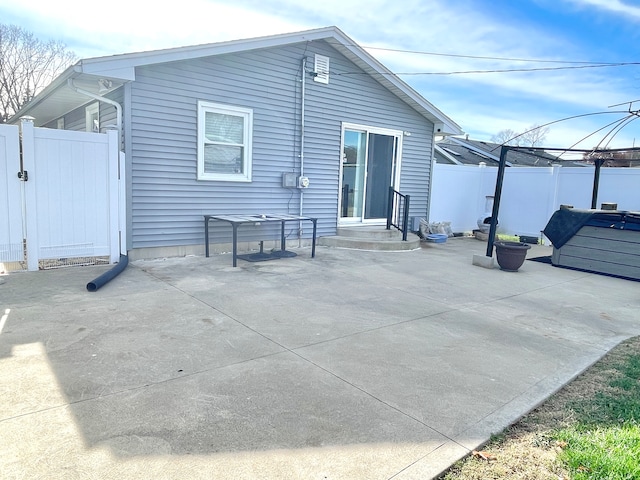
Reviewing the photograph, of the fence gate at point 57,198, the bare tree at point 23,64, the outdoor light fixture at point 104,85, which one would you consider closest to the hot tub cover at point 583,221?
the fence gate at point 57,198

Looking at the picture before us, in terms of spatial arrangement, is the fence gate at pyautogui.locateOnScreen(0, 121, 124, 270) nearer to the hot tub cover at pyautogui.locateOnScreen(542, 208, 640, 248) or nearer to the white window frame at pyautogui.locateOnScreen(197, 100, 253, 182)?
the white window frame at pyautogui.locateOnScreen(197, 100, 253, 182)

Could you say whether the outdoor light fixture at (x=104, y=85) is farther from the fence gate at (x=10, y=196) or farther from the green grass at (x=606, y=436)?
the green grass at (x=606, y=436)

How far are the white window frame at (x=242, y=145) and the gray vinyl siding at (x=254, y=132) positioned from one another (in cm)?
9

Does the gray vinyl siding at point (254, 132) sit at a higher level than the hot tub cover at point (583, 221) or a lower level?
higher

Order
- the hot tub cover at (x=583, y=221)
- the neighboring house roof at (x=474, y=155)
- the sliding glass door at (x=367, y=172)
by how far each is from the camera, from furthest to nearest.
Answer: the neighboring house roof at (x=474, y=155) → the sliding glass door at (x=367, y=172) → the hot tub cover at (x=583, y=221)

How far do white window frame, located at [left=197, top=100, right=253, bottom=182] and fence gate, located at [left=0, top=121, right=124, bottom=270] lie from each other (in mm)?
1365

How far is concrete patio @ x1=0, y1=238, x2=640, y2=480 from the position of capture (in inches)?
77.9

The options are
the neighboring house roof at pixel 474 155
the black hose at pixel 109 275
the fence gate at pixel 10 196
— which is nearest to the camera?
the black hose at pixel 109 275

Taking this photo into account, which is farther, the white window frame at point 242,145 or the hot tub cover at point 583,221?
the hot tub cover at point 583,221

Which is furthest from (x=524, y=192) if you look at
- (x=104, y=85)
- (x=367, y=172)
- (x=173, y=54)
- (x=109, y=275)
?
(x=109, y=275)

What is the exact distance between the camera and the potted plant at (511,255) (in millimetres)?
6781

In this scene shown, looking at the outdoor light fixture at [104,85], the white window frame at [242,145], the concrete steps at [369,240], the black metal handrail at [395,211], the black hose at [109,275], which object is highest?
the outdoor light fixture at [104,85]

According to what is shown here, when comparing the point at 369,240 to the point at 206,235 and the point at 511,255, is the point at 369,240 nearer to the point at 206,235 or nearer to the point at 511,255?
the point at 511,255

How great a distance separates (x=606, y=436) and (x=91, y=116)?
8.85 metres
